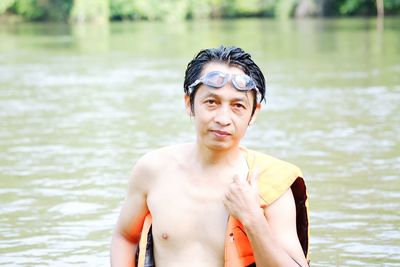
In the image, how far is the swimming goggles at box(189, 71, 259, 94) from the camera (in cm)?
331

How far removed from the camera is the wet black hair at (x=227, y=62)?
338cm

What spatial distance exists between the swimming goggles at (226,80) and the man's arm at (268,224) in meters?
0.38

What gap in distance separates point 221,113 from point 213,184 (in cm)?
30

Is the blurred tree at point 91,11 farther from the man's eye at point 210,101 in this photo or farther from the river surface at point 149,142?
the man's eye at point 210,101

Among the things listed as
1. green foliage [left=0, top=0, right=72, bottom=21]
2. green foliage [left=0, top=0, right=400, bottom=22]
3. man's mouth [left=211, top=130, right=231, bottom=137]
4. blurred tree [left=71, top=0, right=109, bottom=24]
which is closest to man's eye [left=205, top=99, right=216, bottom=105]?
man's mouth [left=211, top=130, right=231, bottom=137]

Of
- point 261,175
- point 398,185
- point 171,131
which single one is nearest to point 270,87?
point 171,131

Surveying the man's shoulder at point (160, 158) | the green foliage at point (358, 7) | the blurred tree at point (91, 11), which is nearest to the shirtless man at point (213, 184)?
the man's shoulder at point (160, 158)

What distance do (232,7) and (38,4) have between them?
50.7 ft

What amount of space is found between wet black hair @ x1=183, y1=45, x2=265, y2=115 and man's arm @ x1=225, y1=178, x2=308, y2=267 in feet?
1.42

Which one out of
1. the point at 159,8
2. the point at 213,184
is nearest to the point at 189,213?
the point at 213,184

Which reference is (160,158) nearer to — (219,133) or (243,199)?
(219,133)

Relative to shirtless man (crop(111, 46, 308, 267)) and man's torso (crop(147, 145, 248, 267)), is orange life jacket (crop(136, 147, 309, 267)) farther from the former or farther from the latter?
man's torso (crop(147, 145, 248, 267))

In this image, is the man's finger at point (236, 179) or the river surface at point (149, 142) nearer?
the man's finger at point (236, 179)

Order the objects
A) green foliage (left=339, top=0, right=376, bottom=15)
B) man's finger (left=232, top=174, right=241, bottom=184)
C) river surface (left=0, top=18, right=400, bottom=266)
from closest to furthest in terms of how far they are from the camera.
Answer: man's finger (left=232, top=174, right=241, bottom=184) → river surface (left=0, top=18, right=400, bottom=266) → green foliage (left=339, top=0, right=376, bottom=15)
